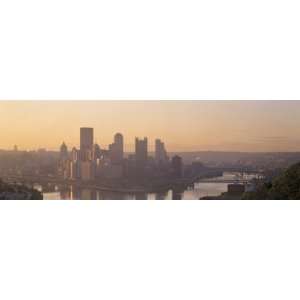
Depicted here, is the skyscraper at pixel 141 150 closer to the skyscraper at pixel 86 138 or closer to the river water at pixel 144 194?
the river water at pixel 144 194

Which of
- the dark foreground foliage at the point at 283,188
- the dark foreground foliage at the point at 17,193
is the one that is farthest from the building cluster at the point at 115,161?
the dark foreground foliage at the point at 283,188

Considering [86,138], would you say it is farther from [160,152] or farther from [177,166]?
[177,166]

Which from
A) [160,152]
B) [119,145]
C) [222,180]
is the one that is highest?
[119,145]

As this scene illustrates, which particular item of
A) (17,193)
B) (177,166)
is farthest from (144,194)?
(17,193)
